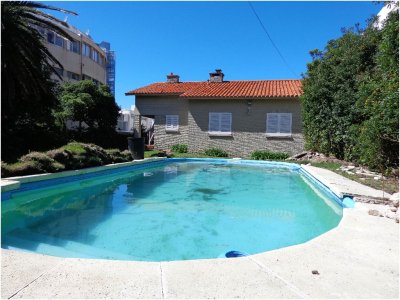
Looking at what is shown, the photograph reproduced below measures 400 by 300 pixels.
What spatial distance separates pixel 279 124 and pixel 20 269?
60.8 feet

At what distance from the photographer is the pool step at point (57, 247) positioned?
4312mm

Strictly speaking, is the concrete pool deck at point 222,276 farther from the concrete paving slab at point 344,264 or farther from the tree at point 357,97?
the tree at point 357,97

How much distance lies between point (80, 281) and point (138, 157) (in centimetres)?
1294

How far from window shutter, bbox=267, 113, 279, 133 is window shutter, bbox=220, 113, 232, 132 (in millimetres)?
2545

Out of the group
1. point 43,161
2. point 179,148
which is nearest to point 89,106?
point 179,148

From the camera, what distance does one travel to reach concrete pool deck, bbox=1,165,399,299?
99.3 inches

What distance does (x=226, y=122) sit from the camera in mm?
20953

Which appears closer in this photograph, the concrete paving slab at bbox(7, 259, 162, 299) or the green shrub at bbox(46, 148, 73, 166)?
the concrete paving slab at bbox(7, 259, 162, 299)

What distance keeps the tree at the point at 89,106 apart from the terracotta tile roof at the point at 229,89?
1.89m

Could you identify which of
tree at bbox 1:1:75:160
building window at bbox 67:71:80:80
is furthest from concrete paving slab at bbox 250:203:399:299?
building window at bbox 67:71:80:80

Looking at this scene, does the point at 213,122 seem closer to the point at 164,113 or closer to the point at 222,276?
the point at 164,113

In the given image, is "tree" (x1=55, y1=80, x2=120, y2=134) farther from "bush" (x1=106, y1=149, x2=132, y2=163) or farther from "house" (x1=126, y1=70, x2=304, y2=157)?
"bush" (x1=106, y1=149, x2=132, y2=163)

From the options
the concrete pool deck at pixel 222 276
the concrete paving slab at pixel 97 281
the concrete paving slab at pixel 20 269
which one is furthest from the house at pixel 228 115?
the concrete paving slab at pixel 20 269

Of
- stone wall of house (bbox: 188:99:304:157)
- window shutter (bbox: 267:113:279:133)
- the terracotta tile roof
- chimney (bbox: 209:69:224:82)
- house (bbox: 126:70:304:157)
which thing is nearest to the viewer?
stone wall of house (bbox: 188:99:304:157)
